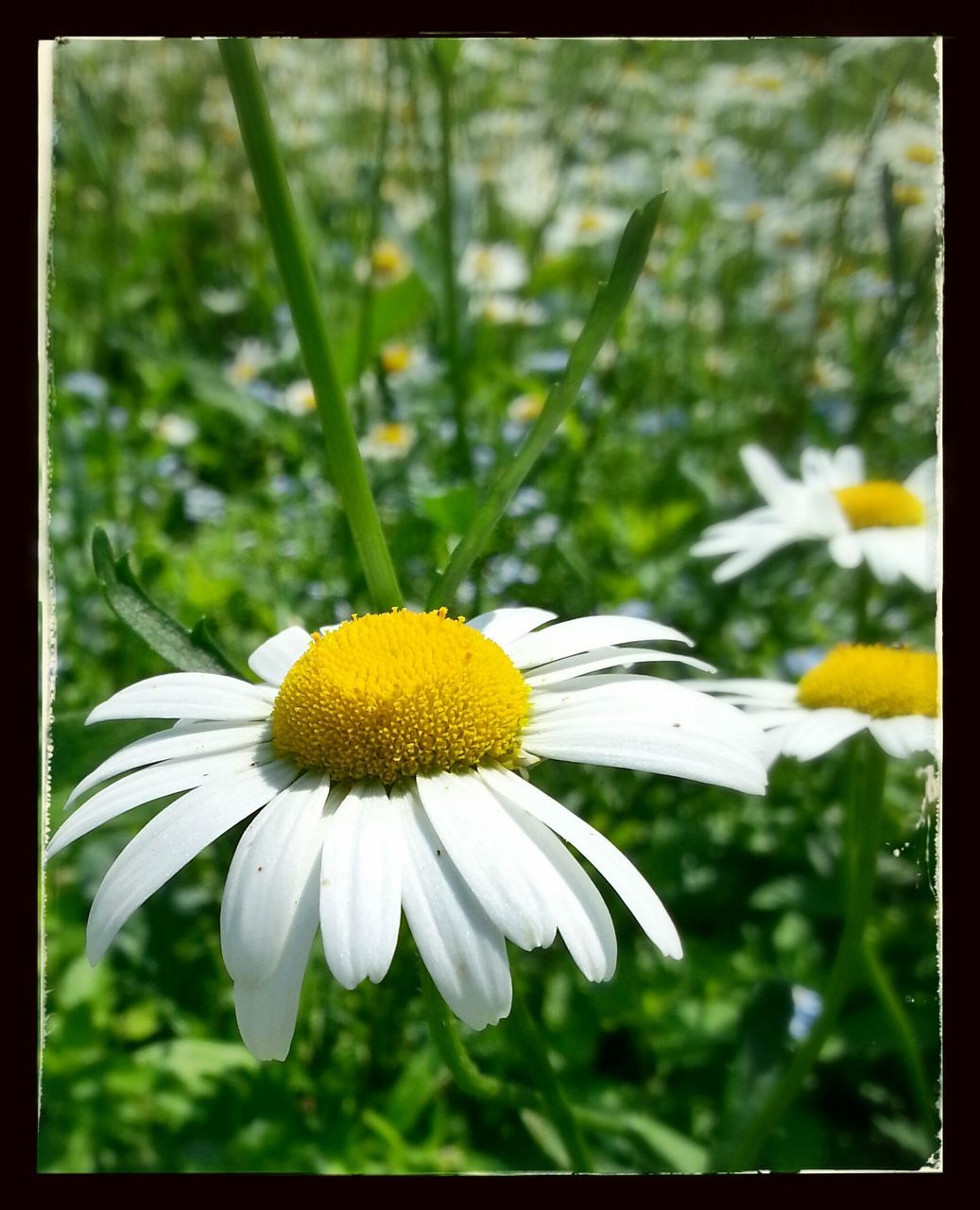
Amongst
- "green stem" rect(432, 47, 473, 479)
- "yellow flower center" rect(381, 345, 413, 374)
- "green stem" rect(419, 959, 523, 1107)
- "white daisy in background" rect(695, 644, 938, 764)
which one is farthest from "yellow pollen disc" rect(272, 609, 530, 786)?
"yellow flower center" rect(381, 345, 413, 374)

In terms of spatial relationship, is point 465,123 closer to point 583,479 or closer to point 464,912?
point 583,479

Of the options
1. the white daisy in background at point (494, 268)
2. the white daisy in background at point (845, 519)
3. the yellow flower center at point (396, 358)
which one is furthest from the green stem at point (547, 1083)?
the white daisy in background at point (494, 268)

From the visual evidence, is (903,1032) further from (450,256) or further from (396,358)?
(396,358)

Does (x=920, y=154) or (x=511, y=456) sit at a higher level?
(x=920, y=154)

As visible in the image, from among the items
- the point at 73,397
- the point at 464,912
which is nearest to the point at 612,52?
the point at 73,397

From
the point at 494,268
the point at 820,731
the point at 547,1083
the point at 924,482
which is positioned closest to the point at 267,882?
the point at 547,1083

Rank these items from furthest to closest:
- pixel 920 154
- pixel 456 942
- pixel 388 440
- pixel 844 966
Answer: pixel 388 440
pixel 920 154
pixel 844 966
pixel 456 942

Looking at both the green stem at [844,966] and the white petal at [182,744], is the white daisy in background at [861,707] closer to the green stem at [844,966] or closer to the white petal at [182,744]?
A: the green stem at [844,966]
